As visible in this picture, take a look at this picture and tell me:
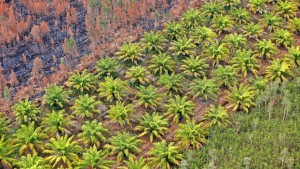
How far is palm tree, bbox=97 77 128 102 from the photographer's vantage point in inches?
862

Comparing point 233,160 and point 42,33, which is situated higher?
point 42,33

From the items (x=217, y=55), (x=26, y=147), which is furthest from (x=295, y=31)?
(x=26, y=147)

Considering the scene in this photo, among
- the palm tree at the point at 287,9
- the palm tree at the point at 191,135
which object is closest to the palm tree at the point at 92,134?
the palm tree at the point at 191,135

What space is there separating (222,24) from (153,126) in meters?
11.0

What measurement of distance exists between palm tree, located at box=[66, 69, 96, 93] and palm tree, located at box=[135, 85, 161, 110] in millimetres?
2933

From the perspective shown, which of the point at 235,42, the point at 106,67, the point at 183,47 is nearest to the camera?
the point at 106,67

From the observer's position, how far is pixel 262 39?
27250 mm

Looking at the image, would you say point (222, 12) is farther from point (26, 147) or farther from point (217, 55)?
point (26, 147)

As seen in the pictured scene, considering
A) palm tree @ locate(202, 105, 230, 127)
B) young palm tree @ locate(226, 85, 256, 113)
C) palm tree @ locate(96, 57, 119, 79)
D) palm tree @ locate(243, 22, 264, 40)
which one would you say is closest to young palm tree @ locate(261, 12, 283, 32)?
palm tree @ locate(243, 22, 264, 40)

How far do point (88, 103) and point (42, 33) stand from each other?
836 cm

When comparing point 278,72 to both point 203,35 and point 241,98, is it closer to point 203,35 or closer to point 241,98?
point 241,98

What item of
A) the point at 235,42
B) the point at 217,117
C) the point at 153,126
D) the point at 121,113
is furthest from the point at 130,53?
the point at 217,117

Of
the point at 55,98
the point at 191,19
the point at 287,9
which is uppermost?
the point at 287,9

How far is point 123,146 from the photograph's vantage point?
18.8 metres
